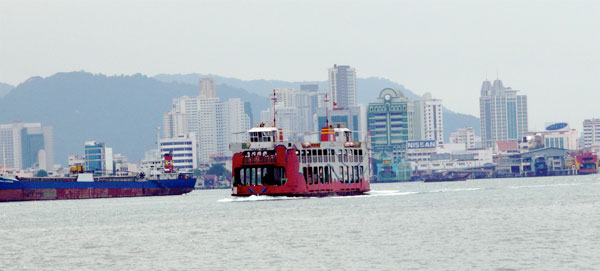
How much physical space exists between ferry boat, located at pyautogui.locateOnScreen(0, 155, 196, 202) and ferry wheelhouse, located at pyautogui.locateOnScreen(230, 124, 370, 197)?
64.1 m

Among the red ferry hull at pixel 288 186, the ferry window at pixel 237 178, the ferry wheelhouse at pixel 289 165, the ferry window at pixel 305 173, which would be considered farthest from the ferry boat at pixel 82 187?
the ferry window at pixel 305 173

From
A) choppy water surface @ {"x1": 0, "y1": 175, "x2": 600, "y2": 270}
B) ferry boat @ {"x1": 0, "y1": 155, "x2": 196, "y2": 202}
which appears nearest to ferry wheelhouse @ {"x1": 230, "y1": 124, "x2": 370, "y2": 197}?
choppy water surface @ {"x1": 0, "y1": 175, "x2": 600, "y2": 270}

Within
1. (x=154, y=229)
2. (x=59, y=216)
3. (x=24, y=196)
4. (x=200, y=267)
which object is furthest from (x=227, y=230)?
(x=24, y=196)

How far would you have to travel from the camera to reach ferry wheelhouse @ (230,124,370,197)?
393 feet

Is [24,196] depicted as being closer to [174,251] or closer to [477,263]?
[174,251]

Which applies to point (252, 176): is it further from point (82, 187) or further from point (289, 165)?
point (82, 187)

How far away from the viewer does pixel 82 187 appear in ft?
619

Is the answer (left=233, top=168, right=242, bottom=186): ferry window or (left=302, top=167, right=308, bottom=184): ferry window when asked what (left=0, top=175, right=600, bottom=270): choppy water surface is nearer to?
(left=302, top=167, right=308, bottom=184): ferry window

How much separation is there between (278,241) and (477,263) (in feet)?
57.8

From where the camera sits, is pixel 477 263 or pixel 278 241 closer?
pixel 477 263

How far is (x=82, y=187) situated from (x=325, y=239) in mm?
123813

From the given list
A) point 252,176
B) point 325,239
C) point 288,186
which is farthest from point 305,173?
point 325,239

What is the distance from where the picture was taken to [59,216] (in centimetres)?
11550

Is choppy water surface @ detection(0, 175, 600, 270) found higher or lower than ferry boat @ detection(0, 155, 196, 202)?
lower
